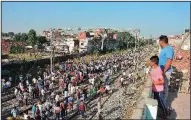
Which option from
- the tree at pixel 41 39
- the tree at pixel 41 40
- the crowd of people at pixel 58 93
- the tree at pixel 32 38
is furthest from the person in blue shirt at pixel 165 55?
the tree at pixel 41 39

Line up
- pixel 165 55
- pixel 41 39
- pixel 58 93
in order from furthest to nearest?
pixel 41 39 < pixel 58 93 < pixel 165 55

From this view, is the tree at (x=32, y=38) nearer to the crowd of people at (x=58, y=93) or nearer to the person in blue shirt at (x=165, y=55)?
the crowd of people at (x=58, y=93)

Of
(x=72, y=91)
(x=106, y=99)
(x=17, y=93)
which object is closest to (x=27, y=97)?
(x=17, y=93)

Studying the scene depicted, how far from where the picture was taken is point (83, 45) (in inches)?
3177

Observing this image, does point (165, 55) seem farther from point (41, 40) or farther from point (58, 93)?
point (41, 40)

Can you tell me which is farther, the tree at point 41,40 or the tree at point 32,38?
the tree at point 41,40

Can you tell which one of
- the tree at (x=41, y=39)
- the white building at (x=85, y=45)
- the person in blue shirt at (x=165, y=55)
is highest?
the person in blue shirt at (x=165, y=55)

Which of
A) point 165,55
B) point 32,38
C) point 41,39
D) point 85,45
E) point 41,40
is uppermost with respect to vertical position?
point 165,55

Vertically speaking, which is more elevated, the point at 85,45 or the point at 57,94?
the point at 85,45

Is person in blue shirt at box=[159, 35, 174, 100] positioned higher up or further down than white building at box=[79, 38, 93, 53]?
higher up

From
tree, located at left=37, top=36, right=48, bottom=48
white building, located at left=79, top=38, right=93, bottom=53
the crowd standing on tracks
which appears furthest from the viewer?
white building, located at left=79, top=38, right=93, bottom=53

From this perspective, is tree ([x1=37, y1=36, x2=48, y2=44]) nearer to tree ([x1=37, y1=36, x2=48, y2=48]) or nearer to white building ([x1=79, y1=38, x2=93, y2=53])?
tree ([x1=37, y1=36, x2=48, y2=48])

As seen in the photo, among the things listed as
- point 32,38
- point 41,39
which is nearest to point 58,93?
point 32,38

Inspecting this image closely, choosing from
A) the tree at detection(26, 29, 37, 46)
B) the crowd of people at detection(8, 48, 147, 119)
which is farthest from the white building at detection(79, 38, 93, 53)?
the crowd of people at detection(8, 48, 147, 119)
